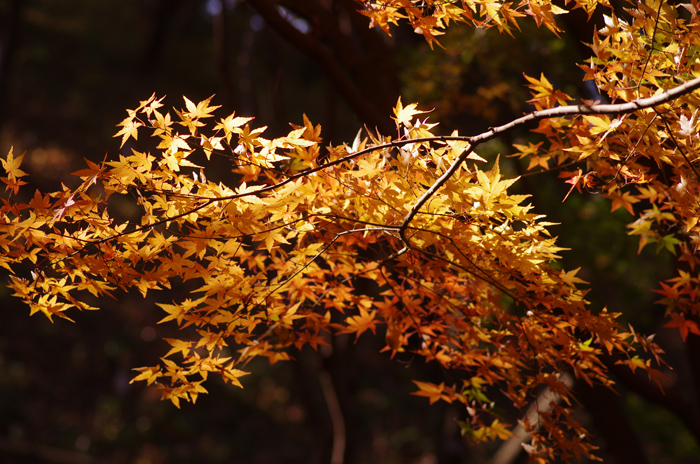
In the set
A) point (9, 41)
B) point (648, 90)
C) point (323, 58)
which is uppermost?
point (9, 41)

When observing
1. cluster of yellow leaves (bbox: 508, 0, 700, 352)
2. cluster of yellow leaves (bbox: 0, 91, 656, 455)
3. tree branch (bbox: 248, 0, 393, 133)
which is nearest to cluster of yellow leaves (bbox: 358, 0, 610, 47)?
cluster of yellow leaves (bbox: 508, 0, 700, 352)

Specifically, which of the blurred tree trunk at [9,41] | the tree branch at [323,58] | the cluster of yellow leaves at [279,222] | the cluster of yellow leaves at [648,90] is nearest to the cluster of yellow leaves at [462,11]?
the cluster of yellow leaves at [648,90]

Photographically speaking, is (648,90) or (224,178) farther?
(224,178)

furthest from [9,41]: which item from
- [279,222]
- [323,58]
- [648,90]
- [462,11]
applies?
[648,90]

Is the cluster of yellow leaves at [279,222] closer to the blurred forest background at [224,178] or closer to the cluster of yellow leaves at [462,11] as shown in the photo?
the cluster of yellow leaves at [462,11]

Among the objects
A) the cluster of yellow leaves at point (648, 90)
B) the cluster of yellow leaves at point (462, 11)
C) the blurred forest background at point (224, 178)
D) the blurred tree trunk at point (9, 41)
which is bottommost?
the blurred forest background at point (224, 178)

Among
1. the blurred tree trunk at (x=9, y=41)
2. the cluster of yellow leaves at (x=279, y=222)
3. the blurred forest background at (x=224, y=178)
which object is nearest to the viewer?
the cluster of yellow leaves at (x=279, y=222)

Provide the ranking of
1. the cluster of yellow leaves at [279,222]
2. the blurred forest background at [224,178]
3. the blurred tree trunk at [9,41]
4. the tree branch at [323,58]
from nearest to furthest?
the cluster of yellow leaves at [279,222]
the tree branch at [323,58]
the blurred forest background at [224,178]
the blurred tree trunk at [9,41]

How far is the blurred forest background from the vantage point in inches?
122

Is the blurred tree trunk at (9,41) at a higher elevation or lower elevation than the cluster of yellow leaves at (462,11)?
higher

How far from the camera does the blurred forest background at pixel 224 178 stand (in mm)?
3090

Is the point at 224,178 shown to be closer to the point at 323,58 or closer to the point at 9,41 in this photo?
the point at 9,41

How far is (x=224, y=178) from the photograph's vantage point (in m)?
9.68

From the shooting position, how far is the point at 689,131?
4.08 ft
